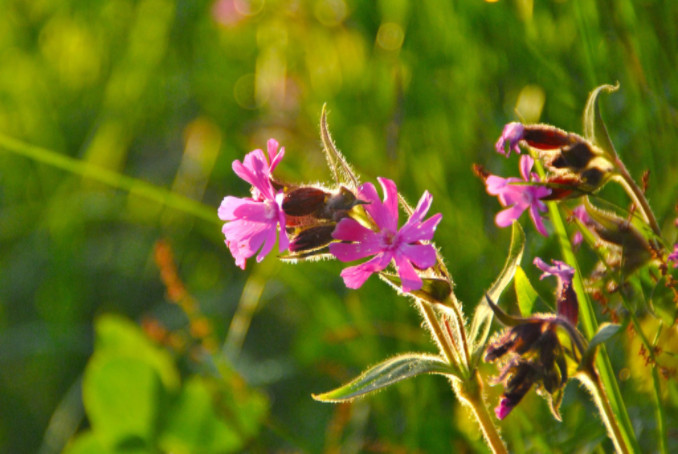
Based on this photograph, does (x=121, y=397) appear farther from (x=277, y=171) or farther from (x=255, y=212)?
(x=255, y=212)

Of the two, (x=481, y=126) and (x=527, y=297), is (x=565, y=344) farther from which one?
(x=481, y=126)

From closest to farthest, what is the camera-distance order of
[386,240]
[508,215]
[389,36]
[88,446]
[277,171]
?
1. [386,240]
2. [508,215]
3. [88,446]
4. [277,171]
5. [389,36]

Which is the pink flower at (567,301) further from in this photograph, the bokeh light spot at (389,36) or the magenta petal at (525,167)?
the bokeh light spot at (389,36)

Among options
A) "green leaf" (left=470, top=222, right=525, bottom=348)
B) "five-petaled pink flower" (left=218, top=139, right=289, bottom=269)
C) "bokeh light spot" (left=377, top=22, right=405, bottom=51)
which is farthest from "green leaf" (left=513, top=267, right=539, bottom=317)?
"bokeh light spot" (left=377, top=22, right=405, bottom=51)

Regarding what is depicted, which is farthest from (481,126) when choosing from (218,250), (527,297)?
(218,250)

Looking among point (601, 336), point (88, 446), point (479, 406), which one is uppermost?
point (601, 336)

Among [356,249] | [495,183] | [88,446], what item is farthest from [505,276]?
[88,446]

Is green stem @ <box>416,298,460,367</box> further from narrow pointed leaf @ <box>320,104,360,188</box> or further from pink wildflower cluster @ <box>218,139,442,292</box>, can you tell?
narrow pointed leaf @ <box>320,104,360,188</box>
